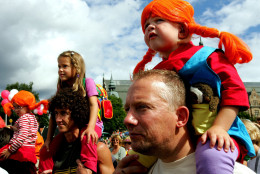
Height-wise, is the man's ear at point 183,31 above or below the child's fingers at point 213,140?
above

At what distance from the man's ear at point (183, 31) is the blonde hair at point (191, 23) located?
10 mm

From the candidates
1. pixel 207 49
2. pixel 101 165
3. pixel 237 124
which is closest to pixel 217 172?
pixel 237 124

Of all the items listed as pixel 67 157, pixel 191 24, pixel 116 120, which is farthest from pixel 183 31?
pixel 116 120

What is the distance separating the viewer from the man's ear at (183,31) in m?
1.88

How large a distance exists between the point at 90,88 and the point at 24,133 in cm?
168

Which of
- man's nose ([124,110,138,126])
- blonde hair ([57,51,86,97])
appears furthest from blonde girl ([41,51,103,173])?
man's nose ([124,110,138,126])

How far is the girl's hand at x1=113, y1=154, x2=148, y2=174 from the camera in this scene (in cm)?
171

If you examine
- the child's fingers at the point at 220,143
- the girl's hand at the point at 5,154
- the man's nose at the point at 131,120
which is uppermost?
the man's nose at the point at 131,120

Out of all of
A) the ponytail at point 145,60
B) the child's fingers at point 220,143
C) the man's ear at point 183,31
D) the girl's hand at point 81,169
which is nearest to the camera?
the child's fingers at point 220,143

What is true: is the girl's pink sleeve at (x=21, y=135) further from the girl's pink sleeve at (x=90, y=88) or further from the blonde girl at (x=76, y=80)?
the girl's pink sleeve at (x=90, y=88)

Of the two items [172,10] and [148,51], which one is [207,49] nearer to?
[172,10]

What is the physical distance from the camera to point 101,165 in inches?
108

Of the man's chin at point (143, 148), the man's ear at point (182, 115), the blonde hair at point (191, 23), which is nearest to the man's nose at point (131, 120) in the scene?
the man's chin at point (143, 148)

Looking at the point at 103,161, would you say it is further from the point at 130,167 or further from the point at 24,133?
the point at 24,133
